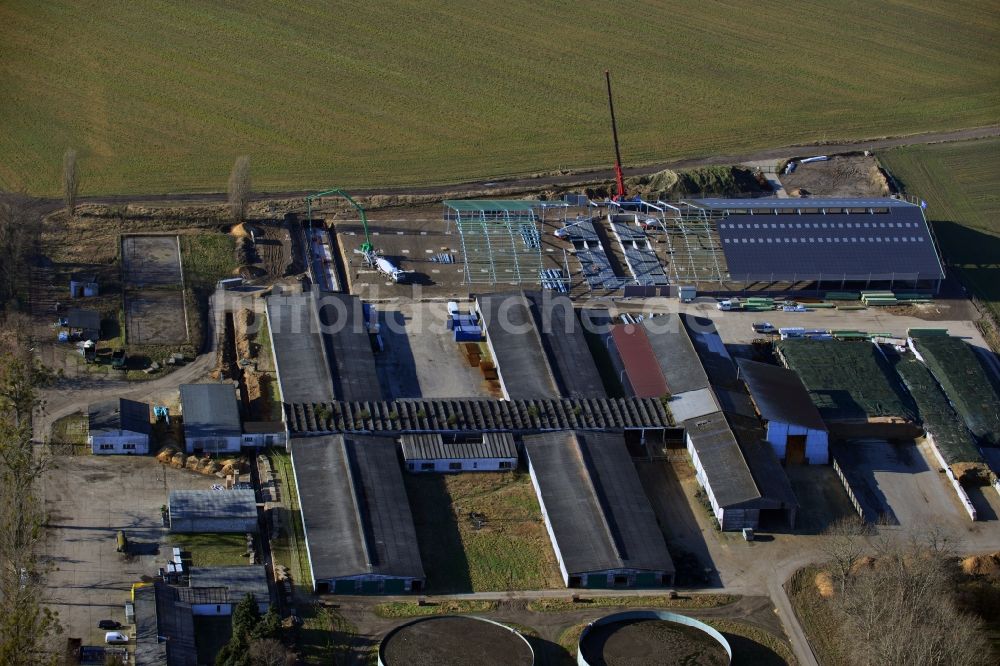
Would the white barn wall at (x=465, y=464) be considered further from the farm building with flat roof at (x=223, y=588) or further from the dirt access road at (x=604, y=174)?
the dirt access road at (x=604, y=174)

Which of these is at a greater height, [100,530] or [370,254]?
[370,254]

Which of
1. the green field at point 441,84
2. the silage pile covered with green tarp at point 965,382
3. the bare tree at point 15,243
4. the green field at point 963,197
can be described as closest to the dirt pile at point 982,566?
the silage pile covered with green tarp at point 965,382

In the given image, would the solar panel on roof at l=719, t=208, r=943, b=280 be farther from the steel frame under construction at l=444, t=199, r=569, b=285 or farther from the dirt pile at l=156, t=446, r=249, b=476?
the dirt pile at l=156, t=446, r=249, b=476

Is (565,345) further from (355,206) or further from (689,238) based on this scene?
(355,206)

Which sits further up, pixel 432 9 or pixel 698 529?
pixel 432 9

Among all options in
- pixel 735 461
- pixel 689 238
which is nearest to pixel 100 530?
pixel 735 461

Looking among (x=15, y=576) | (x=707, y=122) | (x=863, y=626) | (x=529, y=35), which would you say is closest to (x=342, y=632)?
(x=15, y=576)

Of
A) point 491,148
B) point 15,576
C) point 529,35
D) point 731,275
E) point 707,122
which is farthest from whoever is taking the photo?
point 529,35

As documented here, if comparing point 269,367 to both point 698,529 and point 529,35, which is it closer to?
point 698,529
